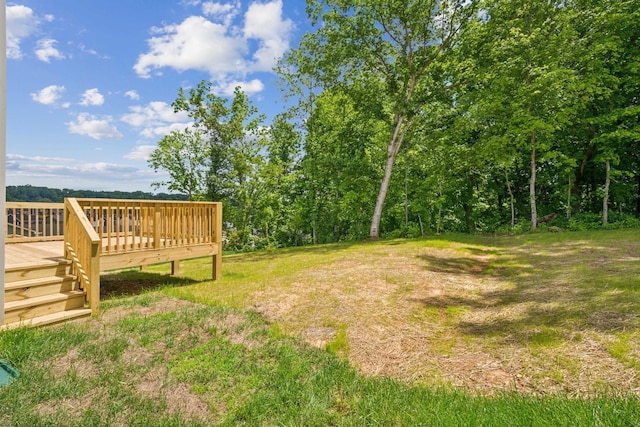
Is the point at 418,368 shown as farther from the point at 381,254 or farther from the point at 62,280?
the point at 381,254

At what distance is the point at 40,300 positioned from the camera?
423cm

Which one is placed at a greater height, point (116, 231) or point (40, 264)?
point (116, 231)

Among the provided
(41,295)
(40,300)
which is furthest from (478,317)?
(41,295)

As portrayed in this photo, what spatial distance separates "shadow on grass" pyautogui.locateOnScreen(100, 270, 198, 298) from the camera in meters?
6.06

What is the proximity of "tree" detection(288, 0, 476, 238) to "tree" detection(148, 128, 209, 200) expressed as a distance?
723 cm

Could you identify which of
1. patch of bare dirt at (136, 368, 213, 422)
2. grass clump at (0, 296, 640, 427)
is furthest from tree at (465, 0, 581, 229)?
patch of bare dirt at (136, 368, 213, 422)

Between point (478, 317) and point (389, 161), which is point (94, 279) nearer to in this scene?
point (478, 317)

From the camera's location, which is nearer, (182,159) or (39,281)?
(39,281)

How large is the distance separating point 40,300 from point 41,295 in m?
0.27

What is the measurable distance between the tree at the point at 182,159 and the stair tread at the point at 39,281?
1233 centimetres

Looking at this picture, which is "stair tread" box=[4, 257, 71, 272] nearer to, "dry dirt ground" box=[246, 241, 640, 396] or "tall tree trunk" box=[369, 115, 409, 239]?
"dry dirt ground" box=[246, 241, 640, 396]

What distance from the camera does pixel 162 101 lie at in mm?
16281

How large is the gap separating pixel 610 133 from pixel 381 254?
37.4ft

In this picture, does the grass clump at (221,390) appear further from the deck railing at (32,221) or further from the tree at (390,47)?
the tree at (390,47)
